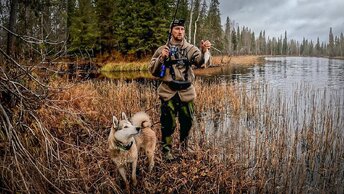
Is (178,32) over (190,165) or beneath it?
over

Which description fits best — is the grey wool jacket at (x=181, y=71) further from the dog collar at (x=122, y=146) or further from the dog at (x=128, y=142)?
the dog collar at (x=122, y=146)

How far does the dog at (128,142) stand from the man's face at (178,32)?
1.37 metres

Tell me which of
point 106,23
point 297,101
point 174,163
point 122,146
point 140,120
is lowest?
point 174,163

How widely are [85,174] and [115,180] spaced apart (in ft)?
1.50

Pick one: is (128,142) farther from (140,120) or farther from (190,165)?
(190,165)

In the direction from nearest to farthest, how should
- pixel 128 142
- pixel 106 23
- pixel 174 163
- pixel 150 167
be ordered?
pixel 128 142
pixel 150 167
pixel 174 163
pixel 106 23

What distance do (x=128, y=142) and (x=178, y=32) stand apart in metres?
1.94

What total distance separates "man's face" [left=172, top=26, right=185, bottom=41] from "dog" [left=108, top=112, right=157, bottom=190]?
1.37 metres

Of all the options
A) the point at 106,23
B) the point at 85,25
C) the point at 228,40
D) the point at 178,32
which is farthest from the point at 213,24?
the point at 178,32

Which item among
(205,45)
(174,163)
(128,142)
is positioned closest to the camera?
(128,142)

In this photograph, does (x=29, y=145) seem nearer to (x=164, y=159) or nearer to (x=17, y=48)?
(x=164, y=159)

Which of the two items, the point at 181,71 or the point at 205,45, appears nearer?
the point at 205,45

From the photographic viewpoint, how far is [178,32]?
4852 mm

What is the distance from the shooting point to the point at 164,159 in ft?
17.3
